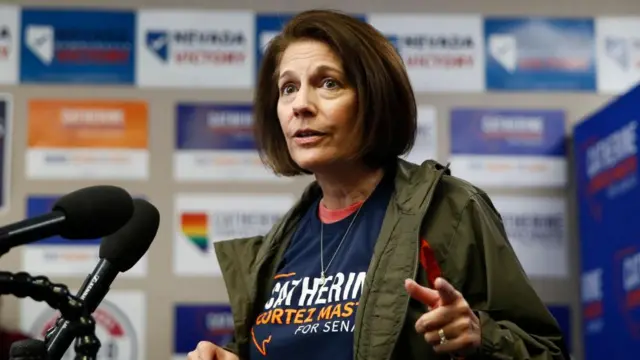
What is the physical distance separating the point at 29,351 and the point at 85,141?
311cm

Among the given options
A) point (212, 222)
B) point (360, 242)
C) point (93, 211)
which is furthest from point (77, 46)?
point (93, 211)

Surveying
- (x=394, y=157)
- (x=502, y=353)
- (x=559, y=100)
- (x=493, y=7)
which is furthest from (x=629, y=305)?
(x=502, y=353)

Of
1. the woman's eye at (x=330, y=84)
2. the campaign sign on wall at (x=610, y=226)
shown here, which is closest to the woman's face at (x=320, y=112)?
the woman's eye at (x=330, y=84)

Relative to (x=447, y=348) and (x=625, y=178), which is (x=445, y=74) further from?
(x=447, y=348)

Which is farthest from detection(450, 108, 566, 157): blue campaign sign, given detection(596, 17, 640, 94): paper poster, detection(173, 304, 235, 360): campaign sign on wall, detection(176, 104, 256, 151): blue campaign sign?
detection(173, 304, 235, 360): campaign sign on wall

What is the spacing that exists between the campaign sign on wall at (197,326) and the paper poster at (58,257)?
25 centimetres

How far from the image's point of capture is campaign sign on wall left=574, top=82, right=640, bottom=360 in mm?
3551

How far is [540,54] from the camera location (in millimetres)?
4324

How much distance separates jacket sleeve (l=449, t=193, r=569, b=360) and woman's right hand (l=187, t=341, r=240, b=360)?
499 millimetres

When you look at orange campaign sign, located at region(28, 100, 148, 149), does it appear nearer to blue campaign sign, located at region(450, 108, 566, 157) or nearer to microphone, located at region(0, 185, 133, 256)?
blue campaign sign, located at region(450, 108, 566, 157)

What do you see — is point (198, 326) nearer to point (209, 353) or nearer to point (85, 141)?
point (85, 141)

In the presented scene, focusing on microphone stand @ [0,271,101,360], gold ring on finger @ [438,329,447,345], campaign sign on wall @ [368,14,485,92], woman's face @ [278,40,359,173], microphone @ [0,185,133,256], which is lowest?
gold ring on finger @ [438,329,447,345]

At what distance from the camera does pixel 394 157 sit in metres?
1.99

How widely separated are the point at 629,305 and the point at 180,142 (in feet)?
6.42
